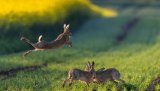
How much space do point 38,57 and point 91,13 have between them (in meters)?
28.5

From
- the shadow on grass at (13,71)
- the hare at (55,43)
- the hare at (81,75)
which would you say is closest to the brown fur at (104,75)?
the hare at (81,75)

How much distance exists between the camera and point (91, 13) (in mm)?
56531

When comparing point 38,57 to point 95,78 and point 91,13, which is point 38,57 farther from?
point 91,13

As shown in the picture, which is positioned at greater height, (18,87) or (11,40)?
(11,40)

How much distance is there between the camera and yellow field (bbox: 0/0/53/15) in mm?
37138

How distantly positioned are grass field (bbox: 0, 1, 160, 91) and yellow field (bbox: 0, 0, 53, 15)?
13.1ft

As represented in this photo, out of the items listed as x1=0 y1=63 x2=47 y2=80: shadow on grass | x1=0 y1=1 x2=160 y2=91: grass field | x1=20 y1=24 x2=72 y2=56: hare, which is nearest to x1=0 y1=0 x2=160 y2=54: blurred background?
x1=0 y1=1 x2=160 y2=91: grass field

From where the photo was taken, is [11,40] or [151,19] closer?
[11,40]

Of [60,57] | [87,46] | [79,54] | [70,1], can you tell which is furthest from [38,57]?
[70,1]

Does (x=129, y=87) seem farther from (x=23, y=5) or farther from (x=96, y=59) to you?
(x=23, y=5)

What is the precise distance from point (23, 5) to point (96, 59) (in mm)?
14012

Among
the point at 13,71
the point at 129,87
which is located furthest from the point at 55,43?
the point at 13,71

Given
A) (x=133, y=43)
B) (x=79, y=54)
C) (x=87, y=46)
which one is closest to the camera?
(x=79, y=54)

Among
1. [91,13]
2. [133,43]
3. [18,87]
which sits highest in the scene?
[91,13]
